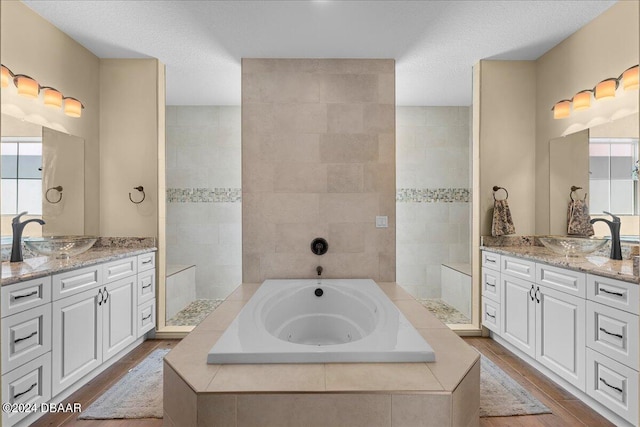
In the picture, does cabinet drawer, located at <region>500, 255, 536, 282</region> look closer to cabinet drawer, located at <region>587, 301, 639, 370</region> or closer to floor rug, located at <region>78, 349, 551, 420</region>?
cabinet drawer, located at <region>587, 301, 639, 370</region>

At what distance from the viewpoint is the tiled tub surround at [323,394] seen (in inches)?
48.9

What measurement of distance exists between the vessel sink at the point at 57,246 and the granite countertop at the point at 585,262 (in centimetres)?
321

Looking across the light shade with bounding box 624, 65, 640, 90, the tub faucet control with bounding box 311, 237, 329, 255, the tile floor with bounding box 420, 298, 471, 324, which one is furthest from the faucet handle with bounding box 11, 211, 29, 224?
the light shade with bounding box 624, 65, 640, 90

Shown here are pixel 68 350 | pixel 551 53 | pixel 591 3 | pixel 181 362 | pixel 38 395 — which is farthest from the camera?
pixel 551 53

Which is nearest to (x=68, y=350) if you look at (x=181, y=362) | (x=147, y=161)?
(x=181, y=362)

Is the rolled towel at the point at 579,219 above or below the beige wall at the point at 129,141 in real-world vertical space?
below

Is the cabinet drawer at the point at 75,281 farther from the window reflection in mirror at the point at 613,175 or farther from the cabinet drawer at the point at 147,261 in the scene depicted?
the window reflection in mirror at the point at 613,175

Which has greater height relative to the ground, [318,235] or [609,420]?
[318,235]

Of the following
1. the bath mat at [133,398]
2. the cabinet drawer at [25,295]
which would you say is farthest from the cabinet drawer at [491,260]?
the cabinet drawer at [25,295]

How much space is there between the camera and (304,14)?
2510 millimetres

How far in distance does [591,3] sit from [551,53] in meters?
0.68

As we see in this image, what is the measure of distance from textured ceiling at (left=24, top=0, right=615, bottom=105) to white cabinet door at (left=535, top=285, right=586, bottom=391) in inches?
77.2

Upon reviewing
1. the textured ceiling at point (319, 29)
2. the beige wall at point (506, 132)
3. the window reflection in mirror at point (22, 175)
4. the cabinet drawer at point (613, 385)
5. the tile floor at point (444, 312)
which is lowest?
the tile floor at point (444, 312)

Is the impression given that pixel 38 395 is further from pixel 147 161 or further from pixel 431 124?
pixel 431 124
